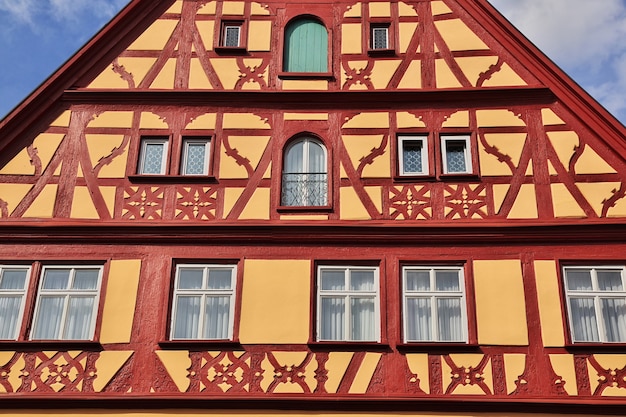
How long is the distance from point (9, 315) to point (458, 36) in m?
8.72

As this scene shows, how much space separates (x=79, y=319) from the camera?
13.6 m

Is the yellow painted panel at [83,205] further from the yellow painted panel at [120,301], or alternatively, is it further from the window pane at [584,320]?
the window pane at [584,320]

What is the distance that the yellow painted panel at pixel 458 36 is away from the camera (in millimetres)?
15766

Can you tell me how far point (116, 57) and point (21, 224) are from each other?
11.7 ft

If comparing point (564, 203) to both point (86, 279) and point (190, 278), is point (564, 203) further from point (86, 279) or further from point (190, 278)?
point (86, 279)

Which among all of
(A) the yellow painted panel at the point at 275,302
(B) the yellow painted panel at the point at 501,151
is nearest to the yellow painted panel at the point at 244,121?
(A) the yellow painted panel at the point at 275,302

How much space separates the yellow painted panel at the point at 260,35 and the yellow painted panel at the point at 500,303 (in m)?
5.42

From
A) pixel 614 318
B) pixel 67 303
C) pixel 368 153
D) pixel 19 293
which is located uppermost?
pixel 368 153

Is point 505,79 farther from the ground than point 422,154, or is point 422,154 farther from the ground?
point 505,79

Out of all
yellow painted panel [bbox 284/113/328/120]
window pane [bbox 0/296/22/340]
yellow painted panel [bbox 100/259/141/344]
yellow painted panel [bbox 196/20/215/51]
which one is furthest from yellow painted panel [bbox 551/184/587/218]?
window pane [bbox 0/296/22/340]

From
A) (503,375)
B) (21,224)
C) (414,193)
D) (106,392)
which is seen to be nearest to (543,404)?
(503,375)

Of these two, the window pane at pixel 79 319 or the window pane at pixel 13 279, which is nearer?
the window pane at pixel 79 319

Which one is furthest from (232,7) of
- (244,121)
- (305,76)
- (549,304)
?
(549,304)

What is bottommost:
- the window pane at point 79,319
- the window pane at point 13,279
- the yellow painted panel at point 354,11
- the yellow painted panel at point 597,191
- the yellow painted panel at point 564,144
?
the window pane at point 79,319
